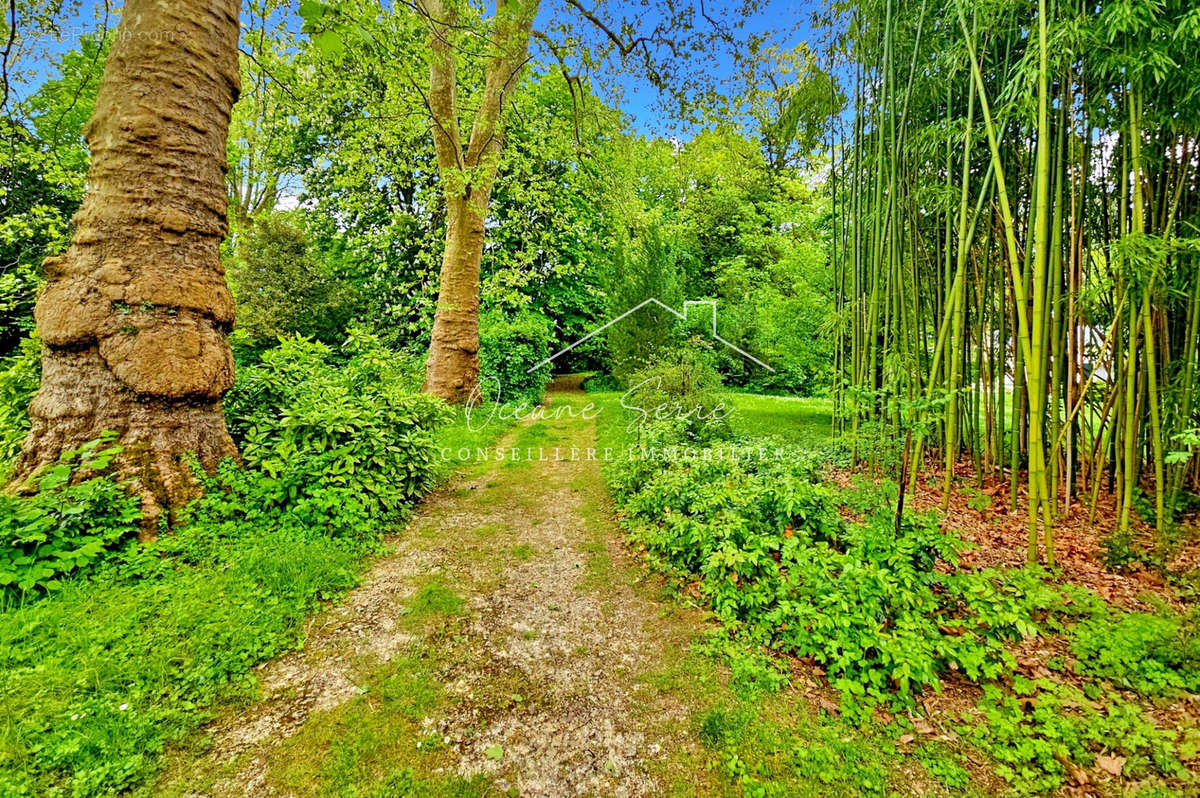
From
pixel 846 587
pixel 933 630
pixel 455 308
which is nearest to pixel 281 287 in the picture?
pixel 455 308

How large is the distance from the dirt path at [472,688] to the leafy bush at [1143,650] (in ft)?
5.66

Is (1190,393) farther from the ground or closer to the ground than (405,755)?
farther from the ground

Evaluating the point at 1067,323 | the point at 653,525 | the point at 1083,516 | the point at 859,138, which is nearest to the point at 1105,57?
the point at 1067,323

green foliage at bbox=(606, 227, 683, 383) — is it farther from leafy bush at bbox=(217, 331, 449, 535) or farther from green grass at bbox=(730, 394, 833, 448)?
leafy bush at bbox=(217, 331, 449, 535)

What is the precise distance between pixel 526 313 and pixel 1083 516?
9653 millimetres

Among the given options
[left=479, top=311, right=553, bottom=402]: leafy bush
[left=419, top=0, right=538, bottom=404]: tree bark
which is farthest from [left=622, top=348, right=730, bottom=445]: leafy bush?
[left=479, top=311, right=553, bottom=402]: leafy bush

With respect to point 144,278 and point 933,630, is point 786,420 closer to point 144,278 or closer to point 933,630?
point 933,630

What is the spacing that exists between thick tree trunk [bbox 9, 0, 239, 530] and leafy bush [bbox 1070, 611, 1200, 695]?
4.80m

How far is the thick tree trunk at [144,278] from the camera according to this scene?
2680 mm

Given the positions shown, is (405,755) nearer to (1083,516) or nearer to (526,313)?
(1083,516)

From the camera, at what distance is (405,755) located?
155cm

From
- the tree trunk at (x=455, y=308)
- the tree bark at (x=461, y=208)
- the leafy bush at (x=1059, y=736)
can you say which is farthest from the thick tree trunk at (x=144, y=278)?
the tree trunk at (x=455, y=308)

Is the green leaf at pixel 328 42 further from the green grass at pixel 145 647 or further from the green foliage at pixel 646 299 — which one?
the green foliage at pixel 646 299

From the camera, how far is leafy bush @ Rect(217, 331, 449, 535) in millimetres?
3012
